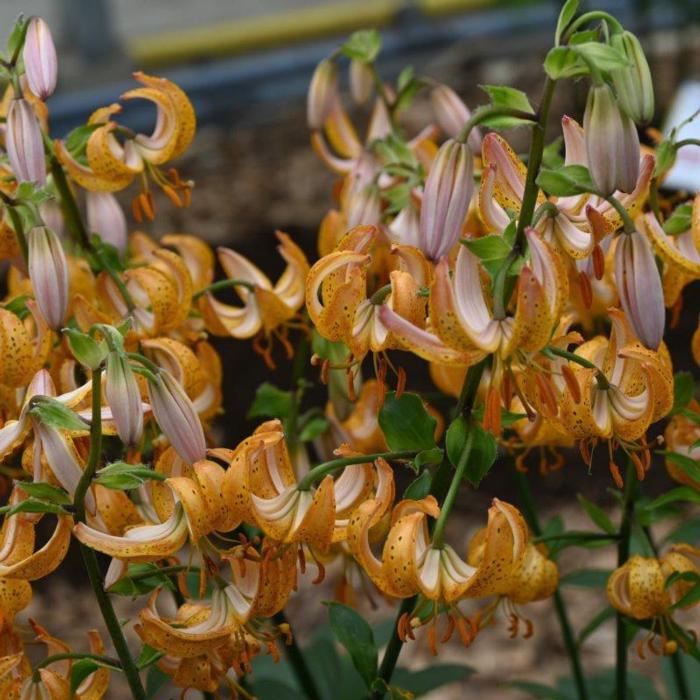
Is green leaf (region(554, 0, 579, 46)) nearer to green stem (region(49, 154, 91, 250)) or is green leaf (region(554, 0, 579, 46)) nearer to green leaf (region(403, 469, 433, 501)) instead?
green leaf (region(403, 469, 433, 501))

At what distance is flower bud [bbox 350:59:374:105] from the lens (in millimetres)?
1296

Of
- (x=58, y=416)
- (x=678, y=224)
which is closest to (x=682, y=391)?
(x=678, y=224)

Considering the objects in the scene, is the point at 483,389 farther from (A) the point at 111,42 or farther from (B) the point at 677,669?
(A) the point at 111,42

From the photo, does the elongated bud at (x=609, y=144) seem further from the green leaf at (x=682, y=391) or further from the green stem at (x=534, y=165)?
the green leaf at (x=682, y=391)

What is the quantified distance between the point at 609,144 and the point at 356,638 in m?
0.44

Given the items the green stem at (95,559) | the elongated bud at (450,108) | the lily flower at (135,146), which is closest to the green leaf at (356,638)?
the green stem at (95,559)

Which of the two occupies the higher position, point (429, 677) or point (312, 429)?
point (312, 429)

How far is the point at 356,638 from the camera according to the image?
3.25 feet

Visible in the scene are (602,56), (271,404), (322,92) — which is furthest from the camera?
(322,92)

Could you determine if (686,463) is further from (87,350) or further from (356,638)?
(87,350)

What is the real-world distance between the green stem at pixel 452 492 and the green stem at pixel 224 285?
32 cm

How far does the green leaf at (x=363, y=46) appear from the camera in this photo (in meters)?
1.24

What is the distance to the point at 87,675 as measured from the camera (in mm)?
898

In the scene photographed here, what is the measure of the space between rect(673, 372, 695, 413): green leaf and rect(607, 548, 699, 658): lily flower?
0.12 metres
